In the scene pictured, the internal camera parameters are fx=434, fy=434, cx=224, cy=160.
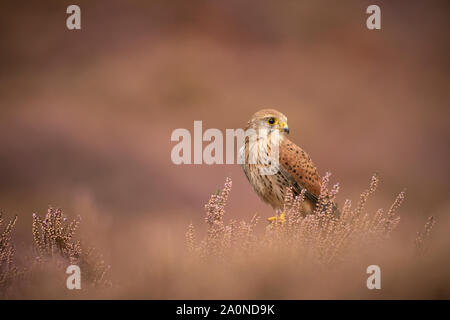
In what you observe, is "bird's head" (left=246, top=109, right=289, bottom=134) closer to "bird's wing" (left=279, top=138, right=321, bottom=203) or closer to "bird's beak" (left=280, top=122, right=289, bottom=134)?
"bird's beak" (left=280, top=122, right=289, bottom=134)

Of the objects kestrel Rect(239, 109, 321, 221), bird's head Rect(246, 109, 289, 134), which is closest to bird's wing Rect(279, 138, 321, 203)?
kestrel Rect(239, 109, 321, 221)

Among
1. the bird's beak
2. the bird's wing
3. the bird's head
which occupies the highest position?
the bird's head

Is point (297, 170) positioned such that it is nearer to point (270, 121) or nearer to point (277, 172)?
point (277, 172)

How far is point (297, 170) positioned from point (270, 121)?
1.31 feet

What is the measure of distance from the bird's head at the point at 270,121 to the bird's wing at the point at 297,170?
0.21 metres

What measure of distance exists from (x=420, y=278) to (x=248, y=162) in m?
1.35

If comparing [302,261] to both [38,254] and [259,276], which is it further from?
[38,254]

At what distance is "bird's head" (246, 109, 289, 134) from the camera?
2.78 metres

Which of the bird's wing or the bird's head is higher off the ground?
the bird's head

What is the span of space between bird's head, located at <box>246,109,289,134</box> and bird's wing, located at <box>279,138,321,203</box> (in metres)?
0.21

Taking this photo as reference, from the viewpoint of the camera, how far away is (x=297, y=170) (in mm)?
2941

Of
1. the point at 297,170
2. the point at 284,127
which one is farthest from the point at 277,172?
the point at 284,127

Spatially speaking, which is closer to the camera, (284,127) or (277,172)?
(284,127)

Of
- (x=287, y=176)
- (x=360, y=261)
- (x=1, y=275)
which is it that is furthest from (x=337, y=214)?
(x=1, y=275)
